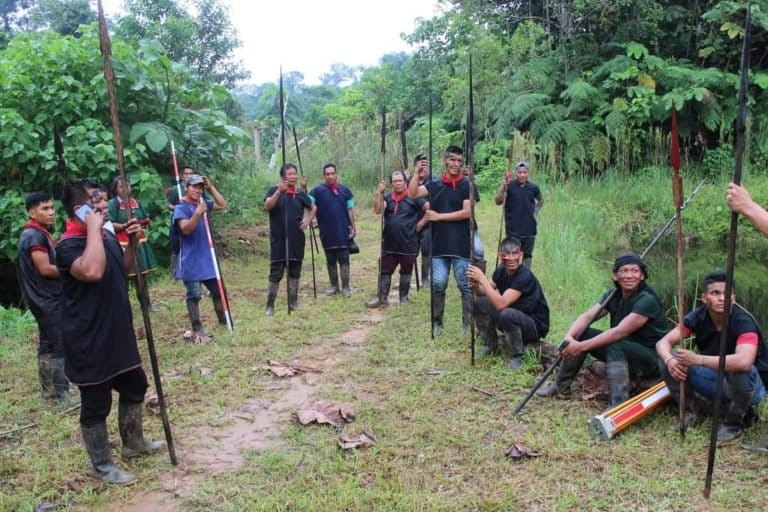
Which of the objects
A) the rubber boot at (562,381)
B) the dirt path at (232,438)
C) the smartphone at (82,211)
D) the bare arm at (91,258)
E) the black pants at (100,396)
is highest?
the smartphone at (82,211)

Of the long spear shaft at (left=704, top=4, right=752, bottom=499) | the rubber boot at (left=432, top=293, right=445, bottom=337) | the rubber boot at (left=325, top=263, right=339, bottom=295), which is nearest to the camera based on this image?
the long spear shaft at (left=704, top=4, right=752, bottom=499)

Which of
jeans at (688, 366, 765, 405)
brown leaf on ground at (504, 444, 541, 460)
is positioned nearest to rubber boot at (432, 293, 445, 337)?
brown leaf on ground at (504, 444, 541, 460)

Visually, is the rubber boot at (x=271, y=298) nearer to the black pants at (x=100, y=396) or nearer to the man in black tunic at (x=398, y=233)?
the man in black tunic at (x=398, y=233)

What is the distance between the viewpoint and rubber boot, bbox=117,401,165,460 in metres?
3.74

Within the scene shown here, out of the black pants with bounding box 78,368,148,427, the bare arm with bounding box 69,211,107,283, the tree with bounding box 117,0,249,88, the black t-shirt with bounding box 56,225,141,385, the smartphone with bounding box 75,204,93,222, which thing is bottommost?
the black pants with bounding box 78,368,148,427

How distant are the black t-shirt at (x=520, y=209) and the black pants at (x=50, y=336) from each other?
5.16 meters

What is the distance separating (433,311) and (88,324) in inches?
133

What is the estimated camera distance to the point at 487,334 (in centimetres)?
542

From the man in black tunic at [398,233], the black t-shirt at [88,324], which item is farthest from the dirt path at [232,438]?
the man in black tunic at [398,233]

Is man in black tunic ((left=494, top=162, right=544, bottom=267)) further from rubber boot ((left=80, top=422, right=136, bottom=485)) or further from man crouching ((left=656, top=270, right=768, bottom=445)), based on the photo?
rubber boot ((left=80, top=422, right=136, bottom=485))

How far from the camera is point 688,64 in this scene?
14648 mm

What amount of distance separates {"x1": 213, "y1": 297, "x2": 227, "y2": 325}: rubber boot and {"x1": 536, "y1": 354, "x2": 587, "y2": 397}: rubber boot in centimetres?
341

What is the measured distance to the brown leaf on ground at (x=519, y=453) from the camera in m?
3.70

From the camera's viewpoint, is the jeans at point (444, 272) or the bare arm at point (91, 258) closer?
the bare arm at point (91, 258)
